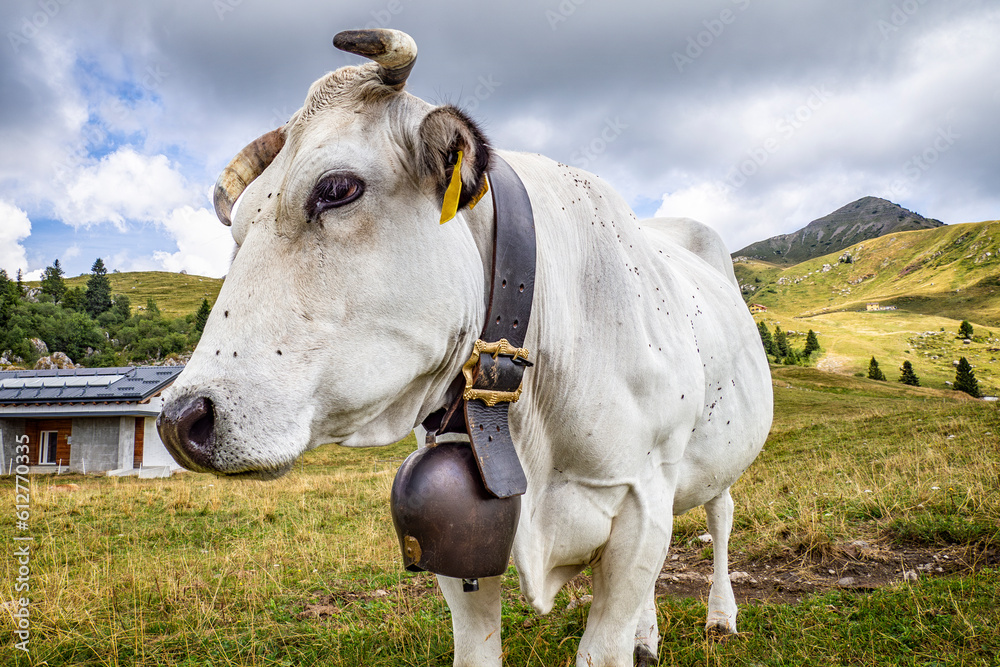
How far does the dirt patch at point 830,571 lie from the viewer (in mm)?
4523

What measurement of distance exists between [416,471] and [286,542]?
7136 mm

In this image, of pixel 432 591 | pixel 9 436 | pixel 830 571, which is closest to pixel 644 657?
pixel 830 571

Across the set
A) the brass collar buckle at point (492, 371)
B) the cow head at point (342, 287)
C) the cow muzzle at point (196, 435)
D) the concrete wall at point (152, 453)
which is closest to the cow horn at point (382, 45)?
the cow head at point (342, 287)

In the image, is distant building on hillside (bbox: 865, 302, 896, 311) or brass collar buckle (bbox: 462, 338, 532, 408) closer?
brass collar buckle (bbox: 462, 338, 532, 408)

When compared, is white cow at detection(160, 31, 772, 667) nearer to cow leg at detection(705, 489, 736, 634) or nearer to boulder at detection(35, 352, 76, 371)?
cow leg at detection(705, 489, 736, 634)

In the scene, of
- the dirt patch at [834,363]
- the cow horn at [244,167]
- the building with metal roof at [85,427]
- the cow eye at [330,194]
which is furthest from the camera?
the dirt patch at [834,363]

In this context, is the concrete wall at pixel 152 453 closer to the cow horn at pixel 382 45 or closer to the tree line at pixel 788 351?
the cow horn at pixel 382 45

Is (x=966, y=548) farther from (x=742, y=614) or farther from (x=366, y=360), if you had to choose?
(x=366, y=360)

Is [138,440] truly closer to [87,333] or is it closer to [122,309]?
[87,333]

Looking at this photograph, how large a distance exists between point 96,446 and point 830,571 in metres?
29.9

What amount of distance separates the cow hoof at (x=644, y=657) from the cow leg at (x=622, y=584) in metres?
1.40

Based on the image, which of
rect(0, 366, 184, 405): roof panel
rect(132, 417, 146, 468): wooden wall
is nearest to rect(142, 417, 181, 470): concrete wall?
rect(132, 417, 146, 468): wooden wall

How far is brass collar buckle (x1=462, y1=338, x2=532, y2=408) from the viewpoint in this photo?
173cm

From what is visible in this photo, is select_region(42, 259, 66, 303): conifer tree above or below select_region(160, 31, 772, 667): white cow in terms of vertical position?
above
